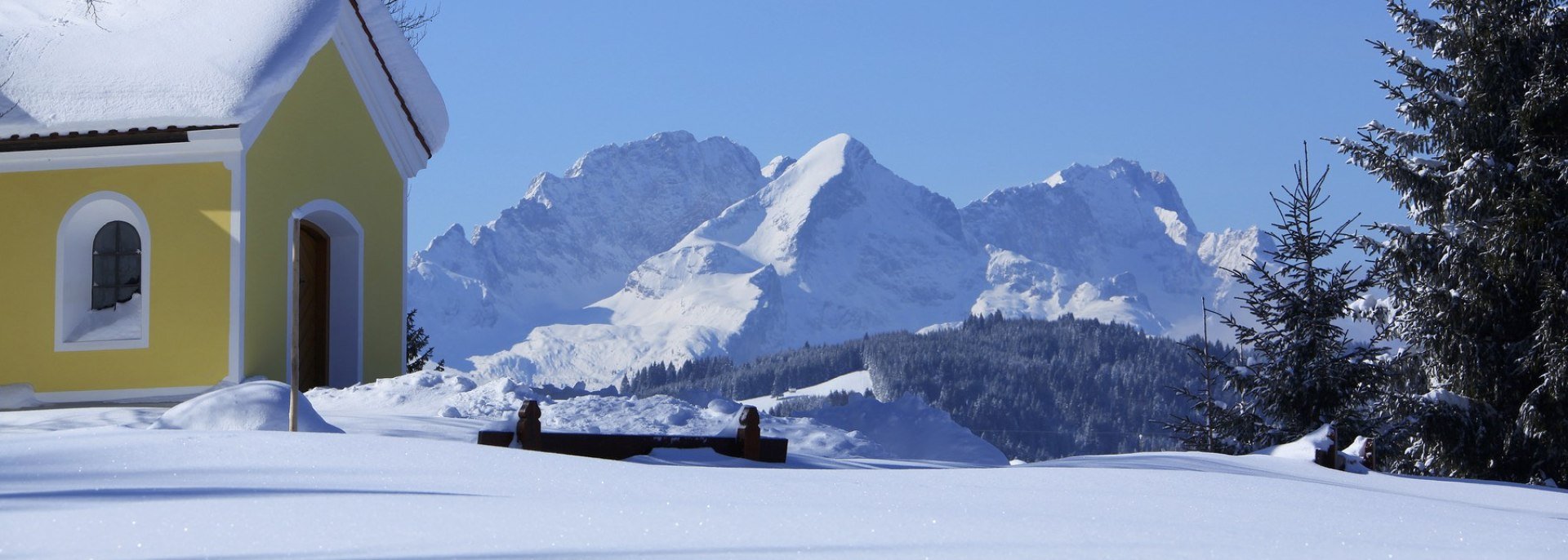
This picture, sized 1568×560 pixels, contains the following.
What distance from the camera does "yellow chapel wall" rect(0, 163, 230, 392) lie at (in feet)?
47.1

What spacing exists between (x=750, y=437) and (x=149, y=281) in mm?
7276

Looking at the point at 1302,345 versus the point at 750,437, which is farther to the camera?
the point at 1302,345

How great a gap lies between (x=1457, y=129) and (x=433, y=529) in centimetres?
1690

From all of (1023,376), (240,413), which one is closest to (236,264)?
(240,413)

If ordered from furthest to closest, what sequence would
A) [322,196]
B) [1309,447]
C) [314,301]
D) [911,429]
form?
[314,301]
[322,196]
[911,429]
[1309,447]

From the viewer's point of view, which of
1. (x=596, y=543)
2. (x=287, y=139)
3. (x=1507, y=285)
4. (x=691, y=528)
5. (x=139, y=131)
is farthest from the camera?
(x=1507, y=285)

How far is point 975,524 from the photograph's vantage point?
559 cm

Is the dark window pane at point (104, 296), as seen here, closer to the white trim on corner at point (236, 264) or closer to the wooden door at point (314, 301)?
the white trim on corner at point (236, 264)

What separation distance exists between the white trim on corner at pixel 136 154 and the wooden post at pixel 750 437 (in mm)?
6703

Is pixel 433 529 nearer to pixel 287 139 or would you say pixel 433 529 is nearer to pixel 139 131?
pixel 139 131

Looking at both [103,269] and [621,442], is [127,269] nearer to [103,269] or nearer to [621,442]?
[103,269]

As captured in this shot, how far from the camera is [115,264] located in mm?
14867

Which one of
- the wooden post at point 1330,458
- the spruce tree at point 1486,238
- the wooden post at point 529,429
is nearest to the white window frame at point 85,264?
the wooden post at point 529,429

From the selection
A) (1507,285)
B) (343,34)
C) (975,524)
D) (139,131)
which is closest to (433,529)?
(975,524)
